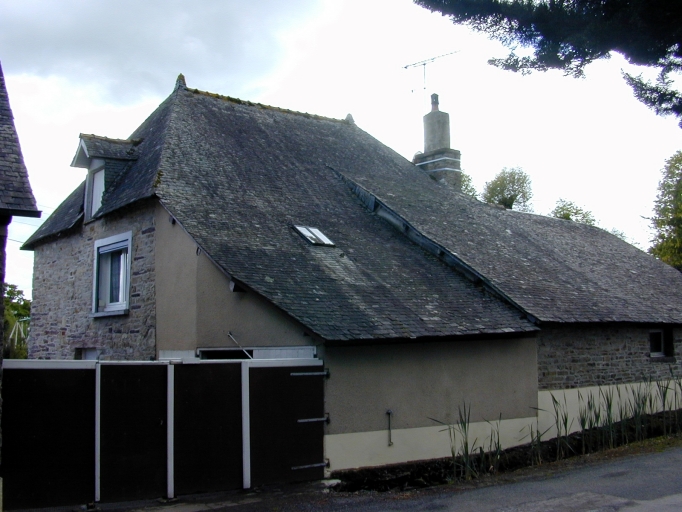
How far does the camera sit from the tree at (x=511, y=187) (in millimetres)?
48562

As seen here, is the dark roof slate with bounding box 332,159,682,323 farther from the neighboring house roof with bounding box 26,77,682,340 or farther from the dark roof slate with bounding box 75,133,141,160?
the dark roof slate with bounding box 75,133,141,160

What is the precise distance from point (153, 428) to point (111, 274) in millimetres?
6529

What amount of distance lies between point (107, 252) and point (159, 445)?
6.76 m

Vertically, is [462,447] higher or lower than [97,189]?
lower

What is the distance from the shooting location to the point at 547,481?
9508 millimetres

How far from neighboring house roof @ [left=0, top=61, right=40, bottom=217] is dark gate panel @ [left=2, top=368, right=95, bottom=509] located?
177 cm

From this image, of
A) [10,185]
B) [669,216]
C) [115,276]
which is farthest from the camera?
[669,216]

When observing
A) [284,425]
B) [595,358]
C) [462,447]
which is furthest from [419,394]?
[595,358]

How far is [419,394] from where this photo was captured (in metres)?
11.2

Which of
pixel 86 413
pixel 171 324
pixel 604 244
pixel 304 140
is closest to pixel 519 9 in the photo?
pixel 86 413

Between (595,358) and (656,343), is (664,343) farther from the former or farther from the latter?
(595,358)

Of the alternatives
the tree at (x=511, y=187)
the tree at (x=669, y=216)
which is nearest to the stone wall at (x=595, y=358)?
the tree at (x=669, y=216)

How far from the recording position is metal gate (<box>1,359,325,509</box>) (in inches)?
304

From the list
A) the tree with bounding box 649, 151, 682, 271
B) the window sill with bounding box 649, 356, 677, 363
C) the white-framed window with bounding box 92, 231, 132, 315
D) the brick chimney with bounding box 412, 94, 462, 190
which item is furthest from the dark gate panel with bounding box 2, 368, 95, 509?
the tree with bounding box 649, 151, 682, 271
